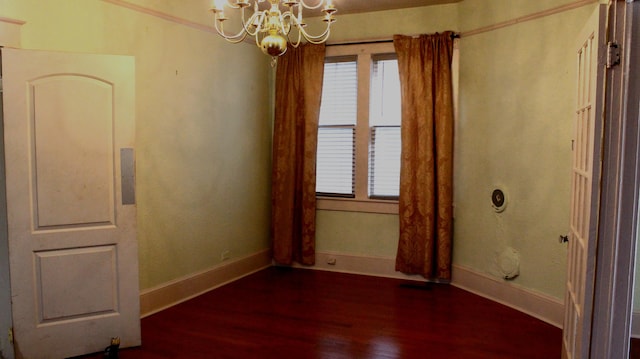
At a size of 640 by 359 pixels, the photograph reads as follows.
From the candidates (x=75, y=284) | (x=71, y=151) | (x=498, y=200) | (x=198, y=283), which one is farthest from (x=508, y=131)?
(x=75, y=284)

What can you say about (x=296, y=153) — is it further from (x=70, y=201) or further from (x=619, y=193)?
(x=619, y=193)

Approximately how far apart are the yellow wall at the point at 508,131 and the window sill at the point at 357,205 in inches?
3.2

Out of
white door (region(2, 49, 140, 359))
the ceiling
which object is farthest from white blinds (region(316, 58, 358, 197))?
white door (region(2, 49, 140, 359))

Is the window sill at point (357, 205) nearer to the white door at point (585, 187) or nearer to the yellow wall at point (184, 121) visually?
the yellow wall at point (184, 121)

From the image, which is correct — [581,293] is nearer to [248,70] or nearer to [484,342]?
[484,342]

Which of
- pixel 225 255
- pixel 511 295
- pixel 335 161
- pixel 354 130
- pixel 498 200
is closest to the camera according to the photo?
pixel 511 295

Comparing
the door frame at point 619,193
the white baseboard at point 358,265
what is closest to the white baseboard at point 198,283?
the white baseboard at point 358,265

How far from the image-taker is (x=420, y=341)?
131 inches

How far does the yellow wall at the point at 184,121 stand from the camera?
3.27 m

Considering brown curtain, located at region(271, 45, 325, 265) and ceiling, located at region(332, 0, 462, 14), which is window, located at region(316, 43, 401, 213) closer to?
brown curtain, located at region(271, 45, 325, 265)

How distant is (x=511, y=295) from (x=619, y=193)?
235 cm

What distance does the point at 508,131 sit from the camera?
4.05 metres

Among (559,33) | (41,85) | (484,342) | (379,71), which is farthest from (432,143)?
(41,85)

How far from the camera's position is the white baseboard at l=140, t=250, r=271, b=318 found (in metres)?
3.80
